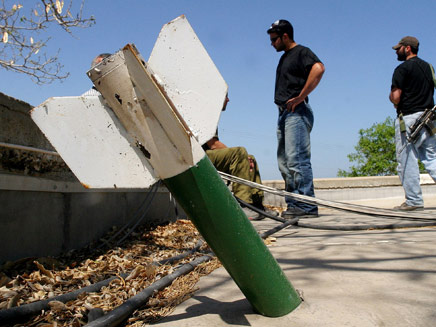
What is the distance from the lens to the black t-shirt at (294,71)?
13.8 ft

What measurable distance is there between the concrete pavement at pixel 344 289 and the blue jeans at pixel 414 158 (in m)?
1.83

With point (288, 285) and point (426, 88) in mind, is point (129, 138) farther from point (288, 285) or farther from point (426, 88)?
point (426, 88)

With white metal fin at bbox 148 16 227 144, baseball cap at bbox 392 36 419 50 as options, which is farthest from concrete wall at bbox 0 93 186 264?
baseball cap at bbox 392 36 419 50

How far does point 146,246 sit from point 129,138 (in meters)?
1.73

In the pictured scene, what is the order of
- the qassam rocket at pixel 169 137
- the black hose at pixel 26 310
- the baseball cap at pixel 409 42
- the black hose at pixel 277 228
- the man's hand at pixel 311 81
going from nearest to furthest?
the qassam rocket at pixel 169 137 → the black hose at pixel 26 310 → the black hose at pixel 277 228 → the man's hand at pixel 311 81 → the baseball cap at pixel 409 42

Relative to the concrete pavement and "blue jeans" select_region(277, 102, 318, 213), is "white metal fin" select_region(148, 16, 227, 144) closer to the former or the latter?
the concrete pavement

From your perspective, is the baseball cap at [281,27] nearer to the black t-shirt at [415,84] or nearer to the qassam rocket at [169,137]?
the black t-shirt at [415,84]

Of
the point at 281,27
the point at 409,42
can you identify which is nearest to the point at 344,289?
the point at 281,27

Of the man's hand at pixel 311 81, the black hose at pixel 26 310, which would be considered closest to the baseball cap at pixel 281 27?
the man's hand at pixel 311 81

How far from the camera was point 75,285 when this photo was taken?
6.20 feet

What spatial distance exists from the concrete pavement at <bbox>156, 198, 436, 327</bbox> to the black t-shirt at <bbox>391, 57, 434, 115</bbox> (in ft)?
7.47

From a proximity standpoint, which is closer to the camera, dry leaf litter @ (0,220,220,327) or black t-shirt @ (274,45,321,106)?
dry leaf litter @ (0,220,220,327)

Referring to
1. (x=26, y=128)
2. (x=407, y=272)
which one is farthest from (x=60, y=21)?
(x=407, y=272)

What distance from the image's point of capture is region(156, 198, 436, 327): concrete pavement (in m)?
1.36
